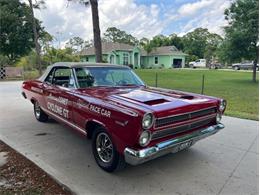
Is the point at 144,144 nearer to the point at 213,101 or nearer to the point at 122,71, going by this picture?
the point at 213,101

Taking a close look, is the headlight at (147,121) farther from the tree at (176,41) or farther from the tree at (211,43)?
the tree at (176,41)

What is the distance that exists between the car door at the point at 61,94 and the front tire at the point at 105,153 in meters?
0.78

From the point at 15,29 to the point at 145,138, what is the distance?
25021 mm

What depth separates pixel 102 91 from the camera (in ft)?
13.2

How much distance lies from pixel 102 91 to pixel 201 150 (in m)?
2.06

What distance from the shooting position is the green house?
1585 inches

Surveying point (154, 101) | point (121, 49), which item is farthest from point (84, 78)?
point (121, 49)

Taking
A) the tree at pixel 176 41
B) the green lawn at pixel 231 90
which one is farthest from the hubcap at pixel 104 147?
the tree at pixel 176 41

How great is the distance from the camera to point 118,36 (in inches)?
2410

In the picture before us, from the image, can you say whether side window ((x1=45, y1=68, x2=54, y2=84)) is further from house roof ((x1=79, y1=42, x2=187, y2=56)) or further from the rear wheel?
house roof ((x1=79, y1=42, x2=187, y2=56))

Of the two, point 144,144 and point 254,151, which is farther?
point 254,151

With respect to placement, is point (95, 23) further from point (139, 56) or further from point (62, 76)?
point (139, 56)

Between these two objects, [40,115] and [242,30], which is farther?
[242,30]

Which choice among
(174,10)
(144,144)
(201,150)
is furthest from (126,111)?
→ (174,10)
